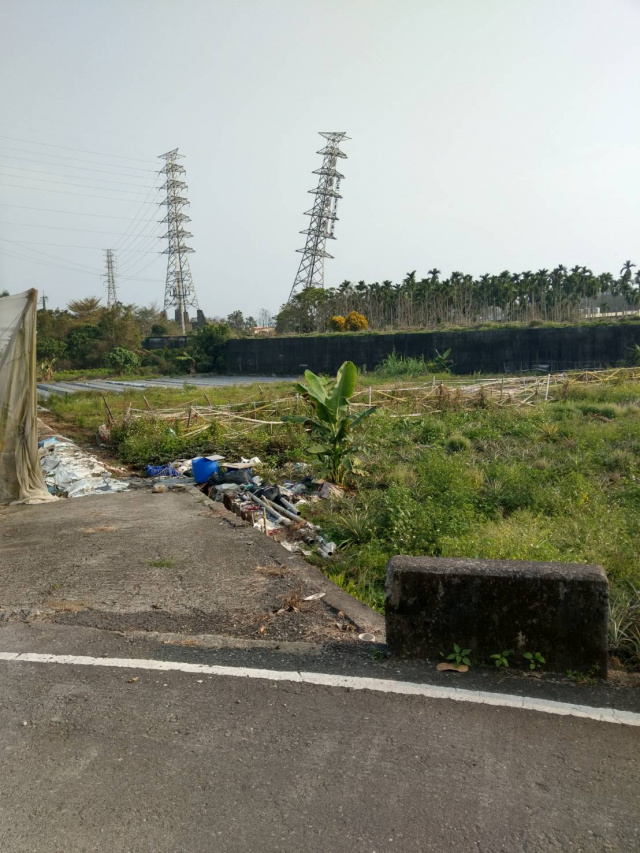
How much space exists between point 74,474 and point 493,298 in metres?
44.3

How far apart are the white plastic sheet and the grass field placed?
3.95 meters

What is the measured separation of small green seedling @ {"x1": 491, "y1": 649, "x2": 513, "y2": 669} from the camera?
4.10m

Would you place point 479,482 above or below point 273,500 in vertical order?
above

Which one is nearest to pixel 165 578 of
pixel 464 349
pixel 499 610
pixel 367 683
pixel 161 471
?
pixel 367 683

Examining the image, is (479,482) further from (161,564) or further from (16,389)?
(16,389)

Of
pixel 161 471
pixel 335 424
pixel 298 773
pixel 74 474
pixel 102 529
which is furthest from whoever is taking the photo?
pixel 161 471

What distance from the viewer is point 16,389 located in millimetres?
9828

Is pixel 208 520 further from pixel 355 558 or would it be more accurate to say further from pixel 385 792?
pixel 385 792

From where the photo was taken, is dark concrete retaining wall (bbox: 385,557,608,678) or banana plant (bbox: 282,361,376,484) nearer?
dark concrete retaining wall (bbox: 385,557,608,678)

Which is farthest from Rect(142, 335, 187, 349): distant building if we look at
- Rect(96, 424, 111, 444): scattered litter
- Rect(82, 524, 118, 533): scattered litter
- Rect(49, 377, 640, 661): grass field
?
Rect(82, 524, 118, 533): scattered litter

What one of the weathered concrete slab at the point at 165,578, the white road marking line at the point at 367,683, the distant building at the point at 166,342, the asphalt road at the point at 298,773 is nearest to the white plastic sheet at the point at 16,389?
the weathered concrete slab at the point at 165,578

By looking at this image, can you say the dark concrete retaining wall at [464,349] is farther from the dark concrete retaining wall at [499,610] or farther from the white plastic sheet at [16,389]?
the dark concrete retaining wall at [499,610]

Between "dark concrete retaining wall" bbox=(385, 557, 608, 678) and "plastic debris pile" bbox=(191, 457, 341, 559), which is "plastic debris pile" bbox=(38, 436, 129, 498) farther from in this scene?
"dark concrete retaining wall" bbox=(385, 557, 608, 678)

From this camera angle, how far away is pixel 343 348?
4647 centimetres
